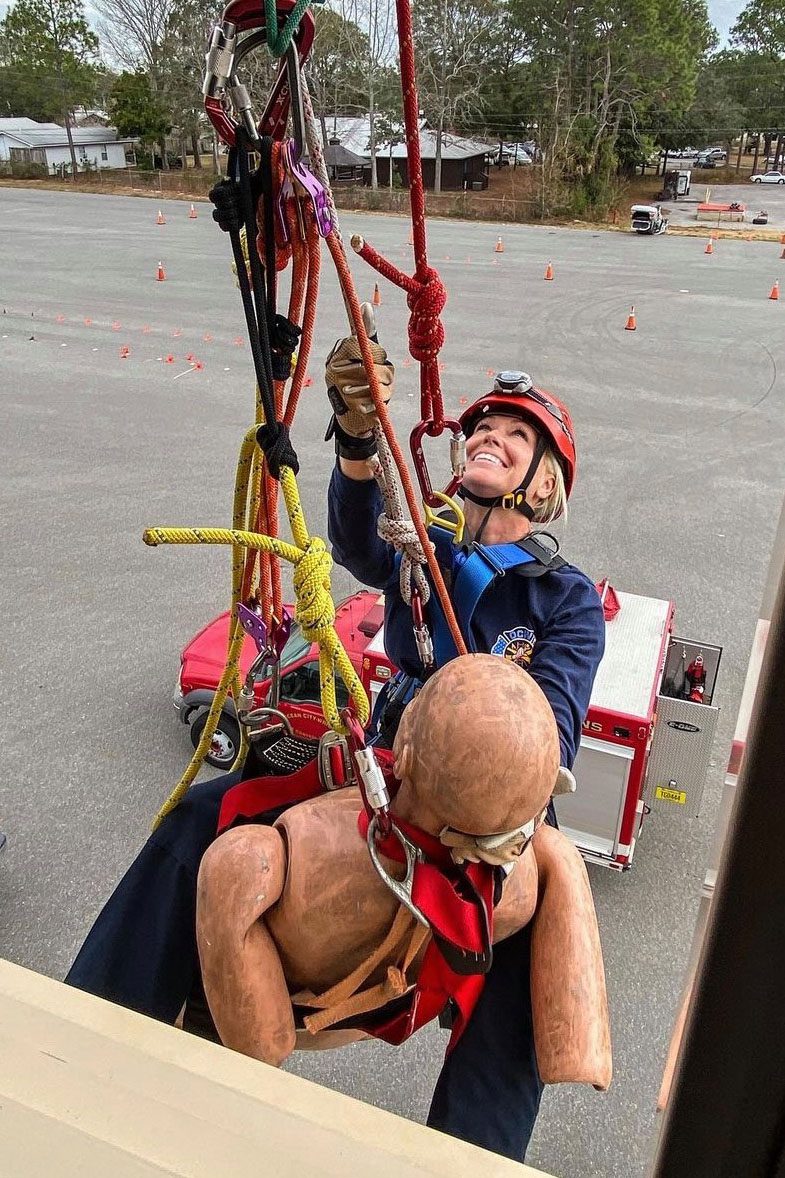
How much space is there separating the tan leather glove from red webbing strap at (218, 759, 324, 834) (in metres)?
0.59

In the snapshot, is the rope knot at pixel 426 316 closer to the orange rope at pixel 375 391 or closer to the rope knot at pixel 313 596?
the orange rope at pixel 375 391

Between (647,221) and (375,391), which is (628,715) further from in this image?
(647,221)

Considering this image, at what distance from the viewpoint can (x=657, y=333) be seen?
1164 centimetres

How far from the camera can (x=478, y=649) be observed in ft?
5.84

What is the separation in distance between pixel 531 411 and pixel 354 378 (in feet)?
2.13

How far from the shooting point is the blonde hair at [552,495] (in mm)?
1946

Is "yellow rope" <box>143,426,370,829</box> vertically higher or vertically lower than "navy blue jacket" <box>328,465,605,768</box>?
higher

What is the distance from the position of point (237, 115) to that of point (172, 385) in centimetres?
861

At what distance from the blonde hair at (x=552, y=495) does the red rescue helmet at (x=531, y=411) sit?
15 mm

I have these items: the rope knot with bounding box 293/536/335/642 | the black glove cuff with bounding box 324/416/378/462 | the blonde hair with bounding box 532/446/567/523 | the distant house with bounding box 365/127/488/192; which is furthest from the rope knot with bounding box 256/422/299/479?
the distant house with bounding box 365/127/488/192

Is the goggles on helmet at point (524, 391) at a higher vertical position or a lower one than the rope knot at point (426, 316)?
lower

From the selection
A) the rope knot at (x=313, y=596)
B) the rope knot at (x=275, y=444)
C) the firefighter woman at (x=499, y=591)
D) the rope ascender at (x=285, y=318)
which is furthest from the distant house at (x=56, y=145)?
the rope knot at (x=313, y=596)

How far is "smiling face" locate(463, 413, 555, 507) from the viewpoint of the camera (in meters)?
1.88

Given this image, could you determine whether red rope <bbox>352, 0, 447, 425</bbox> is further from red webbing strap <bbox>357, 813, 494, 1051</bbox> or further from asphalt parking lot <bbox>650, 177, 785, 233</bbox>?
asphalt parking lot <bbox>650, 177, 785, 233</bbox>
